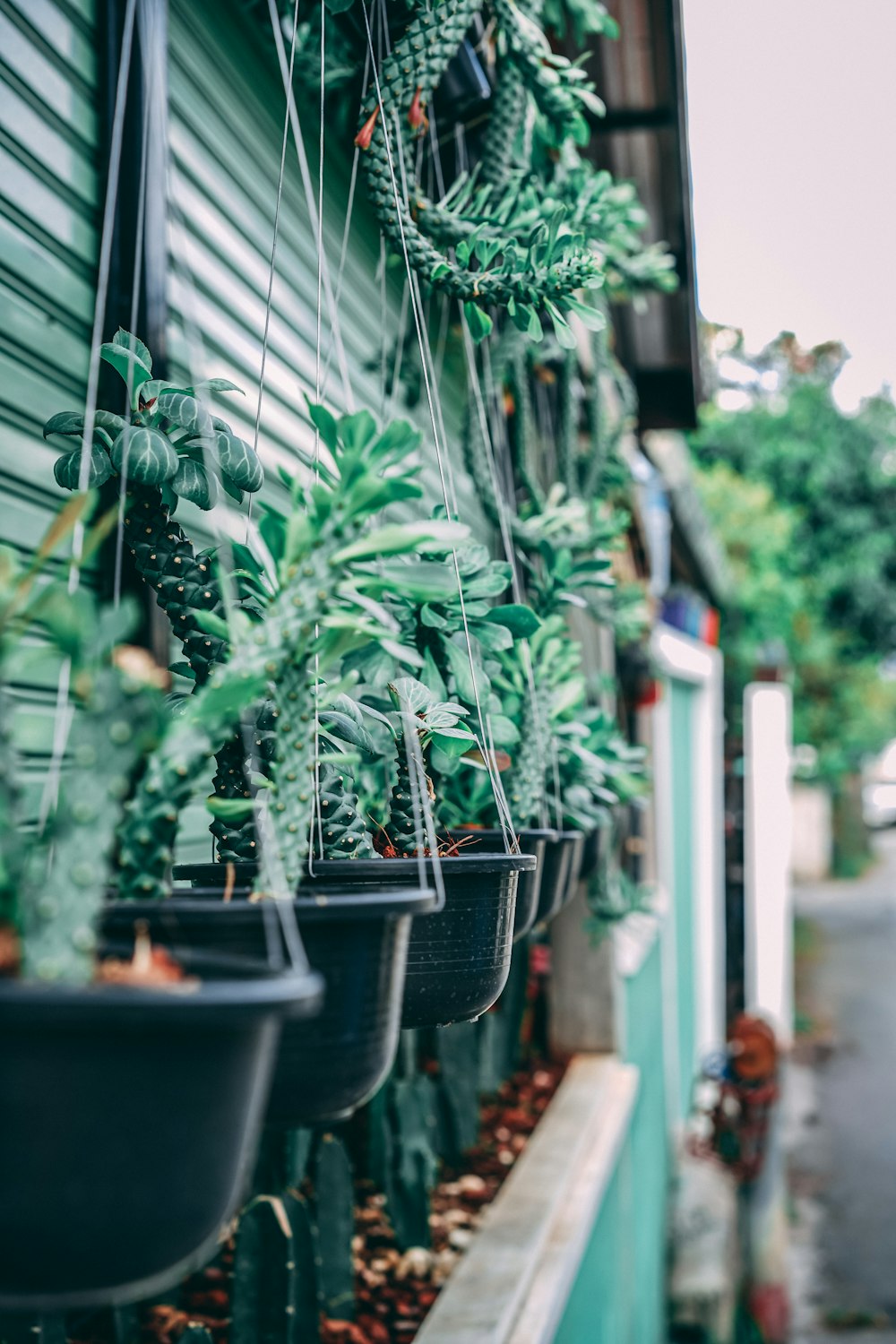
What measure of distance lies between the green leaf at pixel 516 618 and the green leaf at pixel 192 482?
0.37 meters

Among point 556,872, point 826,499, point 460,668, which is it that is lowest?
point 556,872

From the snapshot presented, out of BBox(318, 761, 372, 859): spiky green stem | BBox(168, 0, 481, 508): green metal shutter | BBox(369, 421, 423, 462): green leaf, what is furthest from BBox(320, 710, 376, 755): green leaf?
BBox(168, 0, 481, 508): green metal shutter

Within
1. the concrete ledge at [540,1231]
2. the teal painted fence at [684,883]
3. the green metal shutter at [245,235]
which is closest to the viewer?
the green metal shutter at [245,235]

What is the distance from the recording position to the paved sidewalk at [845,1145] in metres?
5.99

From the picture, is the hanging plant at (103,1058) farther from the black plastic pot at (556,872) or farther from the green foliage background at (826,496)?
the green foliage background at (826,496)

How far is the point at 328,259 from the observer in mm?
2770

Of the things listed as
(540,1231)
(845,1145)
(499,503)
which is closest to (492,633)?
(499,503)

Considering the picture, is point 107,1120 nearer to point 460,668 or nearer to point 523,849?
point 460,668

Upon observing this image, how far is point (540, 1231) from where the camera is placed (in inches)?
113

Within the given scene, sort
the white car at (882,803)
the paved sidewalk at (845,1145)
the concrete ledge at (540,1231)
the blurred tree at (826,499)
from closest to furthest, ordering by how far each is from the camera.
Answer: the concrete ledge at (540,1231) < the paved sidewalk at (845,1145) < the blurred tree at (826,499) < the white car at (882,803)

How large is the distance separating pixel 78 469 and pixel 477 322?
0.70 m

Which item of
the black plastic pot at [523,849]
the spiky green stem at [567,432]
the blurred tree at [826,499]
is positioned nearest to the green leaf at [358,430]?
the black plastic pot at [523,849]

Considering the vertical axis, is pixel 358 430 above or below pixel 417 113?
Answer: below

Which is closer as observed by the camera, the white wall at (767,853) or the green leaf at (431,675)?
the green leaf at (431,675)
